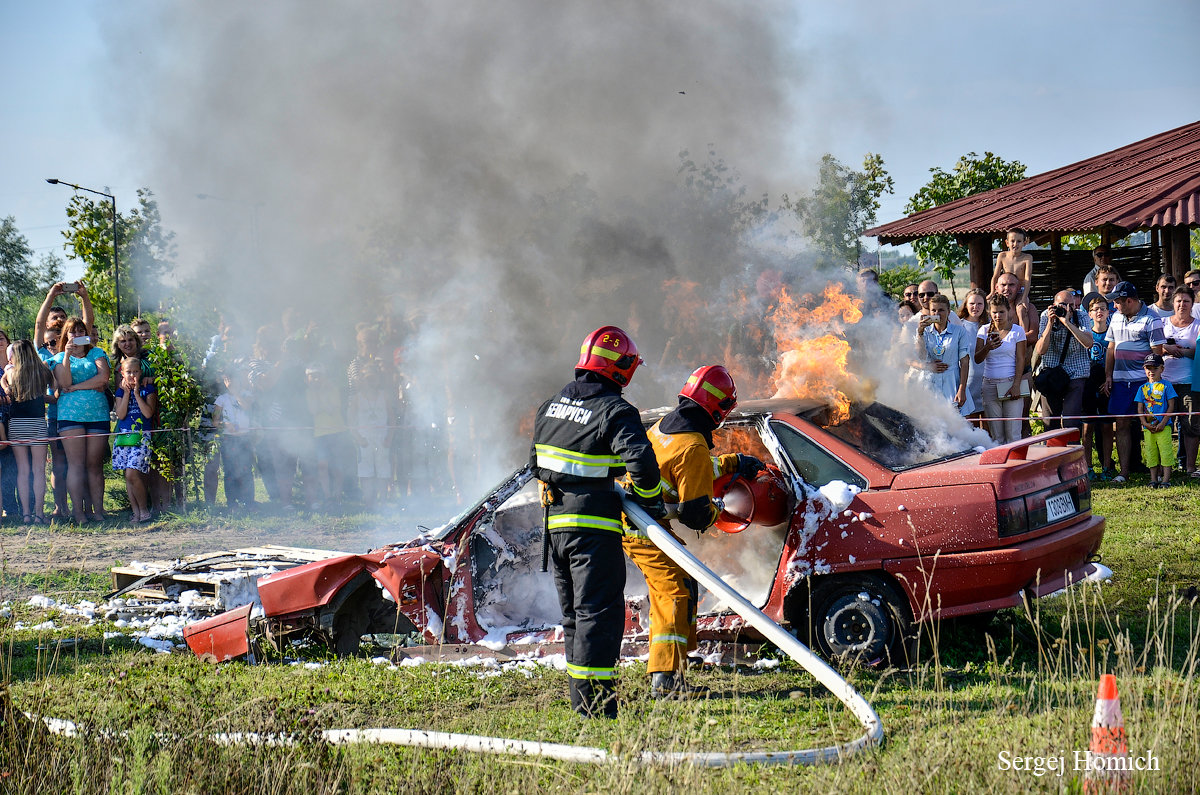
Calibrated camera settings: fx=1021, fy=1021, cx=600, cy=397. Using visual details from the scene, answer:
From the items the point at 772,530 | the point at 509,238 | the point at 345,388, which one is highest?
the point at 509,238

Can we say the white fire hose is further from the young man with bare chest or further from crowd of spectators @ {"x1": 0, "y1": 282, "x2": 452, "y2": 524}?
the young man with bare chest

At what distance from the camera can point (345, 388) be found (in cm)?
1199

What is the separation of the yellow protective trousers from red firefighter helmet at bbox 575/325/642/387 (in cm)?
88

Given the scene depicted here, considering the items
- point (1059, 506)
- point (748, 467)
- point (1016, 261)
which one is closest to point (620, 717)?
point (748, 467)

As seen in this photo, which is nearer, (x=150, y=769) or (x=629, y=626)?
(x=150, y=769)

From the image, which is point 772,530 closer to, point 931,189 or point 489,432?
point 489,432

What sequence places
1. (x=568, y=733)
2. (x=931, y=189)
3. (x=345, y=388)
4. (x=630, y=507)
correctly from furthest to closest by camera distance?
(x=931, y=189) < (x=345, y=388) < (x=630, y=507) < (x=568, y=733)

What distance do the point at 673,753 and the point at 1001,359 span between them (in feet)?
25.0

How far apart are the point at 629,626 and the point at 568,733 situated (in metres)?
1.23

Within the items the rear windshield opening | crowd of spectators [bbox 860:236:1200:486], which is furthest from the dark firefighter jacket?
crowd of spectators [bbox 860:236:1200:486]

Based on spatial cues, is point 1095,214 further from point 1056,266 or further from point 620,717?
point 620,717

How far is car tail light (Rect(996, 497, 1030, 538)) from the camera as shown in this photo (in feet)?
16.2

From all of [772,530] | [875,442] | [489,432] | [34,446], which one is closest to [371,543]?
[489,432]

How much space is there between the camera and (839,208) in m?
12.6
